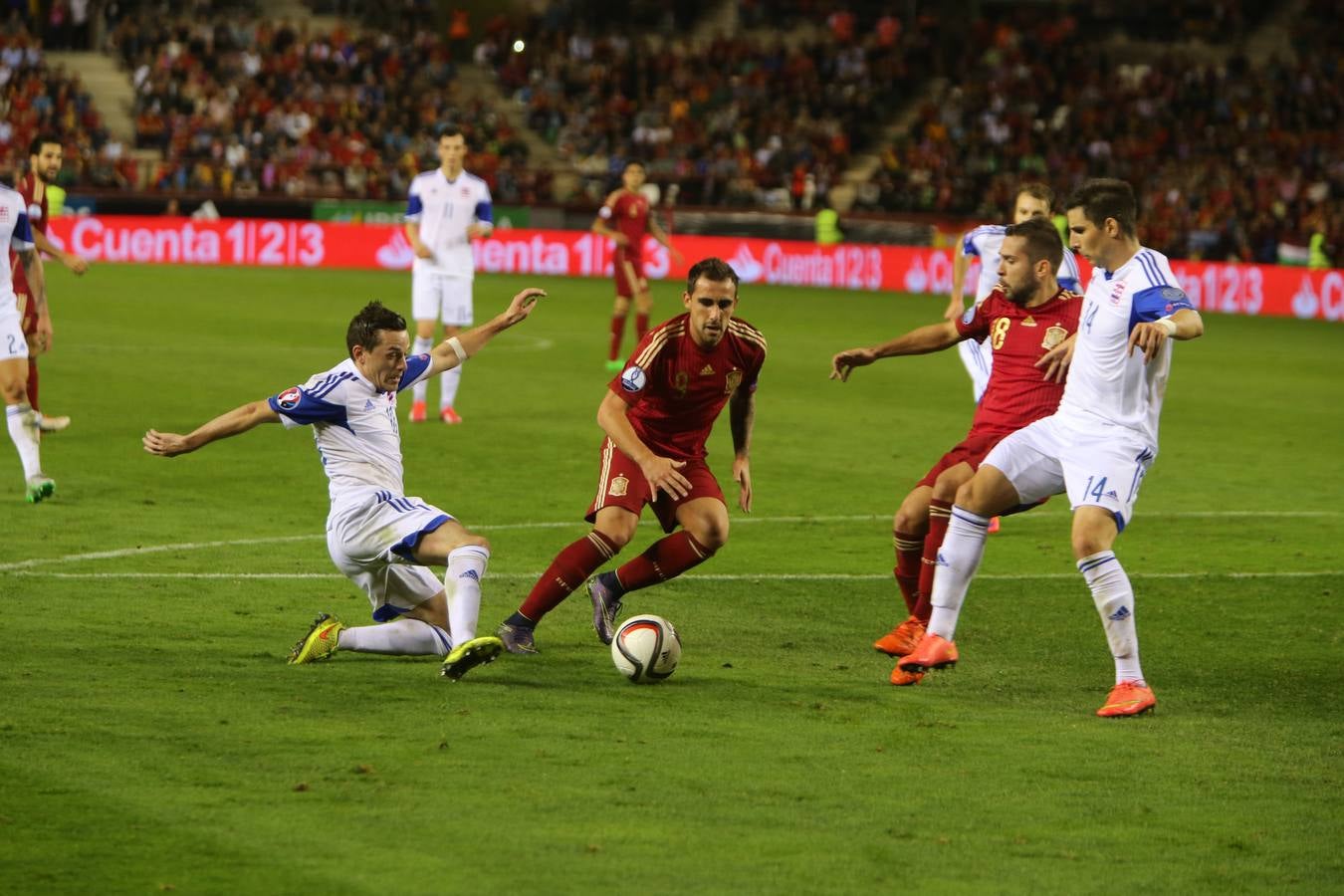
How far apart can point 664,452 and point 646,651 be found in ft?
3.60

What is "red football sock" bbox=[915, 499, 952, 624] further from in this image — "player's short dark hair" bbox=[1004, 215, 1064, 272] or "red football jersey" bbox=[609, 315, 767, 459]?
"player's short dark hair" bbox=[1004, 215, 1064, 272]

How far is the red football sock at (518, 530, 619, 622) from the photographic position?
25.4 feet

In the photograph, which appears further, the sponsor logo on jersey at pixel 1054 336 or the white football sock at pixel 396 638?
the sponsor logo on jersey at pixel 1054 336

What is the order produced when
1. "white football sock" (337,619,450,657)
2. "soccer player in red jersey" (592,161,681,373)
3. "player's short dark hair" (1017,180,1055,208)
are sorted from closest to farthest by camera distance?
"white football sock" (337,619,450,657), "player's short dark hair" (1017,180,1055,208), "soccer player in red jersey" (592,161,681,373)

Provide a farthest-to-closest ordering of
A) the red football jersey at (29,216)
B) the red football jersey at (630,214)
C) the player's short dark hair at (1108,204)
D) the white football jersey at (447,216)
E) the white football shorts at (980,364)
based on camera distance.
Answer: the red football jersey at (630,214)
the white football jersey at (447,216)
the red football jersey at (29,216)
the white football shorts at (980,364)
the player's short dark hair at (1108,204)

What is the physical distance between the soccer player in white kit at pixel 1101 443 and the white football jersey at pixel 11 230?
659cm

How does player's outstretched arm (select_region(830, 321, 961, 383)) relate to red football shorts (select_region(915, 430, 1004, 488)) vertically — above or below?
above

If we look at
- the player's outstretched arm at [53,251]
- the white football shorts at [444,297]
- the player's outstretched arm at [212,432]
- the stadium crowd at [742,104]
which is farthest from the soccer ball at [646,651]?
the stadium crowd at [742,104]

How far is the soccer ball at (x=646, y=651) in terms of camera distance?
7301 millimetres

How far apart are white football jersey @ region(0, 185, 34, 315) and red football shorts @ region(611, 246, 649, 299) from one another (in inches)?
376

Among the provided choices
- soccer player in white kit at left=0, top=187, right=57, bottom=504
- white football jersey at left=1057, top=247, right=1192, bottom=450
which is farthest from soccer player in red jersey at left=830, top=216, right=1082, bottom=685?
soccer player in white kit at left=0, top=187, right=57, bottom=504

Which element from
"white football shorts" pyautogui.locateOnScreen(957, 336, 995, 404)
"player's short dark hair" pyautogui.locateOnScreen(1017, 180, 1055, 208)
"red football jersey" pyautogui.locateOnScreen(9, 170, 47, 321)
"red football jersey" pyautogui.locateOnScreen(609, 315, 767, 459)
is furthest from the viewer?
"red football jersey" pyautogui.locateOnScreen(9, 170, 47, 321)

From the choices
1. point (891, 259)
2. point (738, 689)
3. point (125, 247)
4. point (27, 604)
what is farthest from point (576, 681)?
point (125, 247)

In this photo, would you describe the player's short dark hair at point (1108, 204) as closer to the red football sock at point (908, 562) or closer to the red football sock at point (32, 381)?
the red football sock at point (908, 562)
